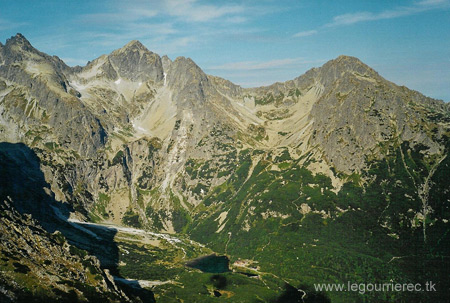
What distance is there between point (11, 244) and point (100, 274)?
1615 inches

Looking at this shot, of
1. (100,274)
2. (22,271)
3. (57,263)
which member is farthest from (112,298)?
(22,271)

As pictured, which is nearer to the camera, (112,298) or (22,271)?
(22,271)

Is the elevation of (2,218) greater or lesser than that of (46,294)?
greater

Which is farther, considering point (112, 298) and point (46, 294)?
point (112, 298)

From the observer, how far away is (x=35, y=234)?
559ft

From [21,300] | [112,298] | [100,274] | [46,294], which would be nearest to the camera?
[21,300]

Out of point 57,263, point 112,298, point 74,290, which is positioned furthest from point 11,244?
point 112,298

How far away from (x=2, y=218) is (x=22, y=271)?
141 ft

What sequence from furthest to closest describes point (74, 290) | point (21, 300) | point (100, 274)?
point (100, 274) < point (74, 290) < point (21, 300)

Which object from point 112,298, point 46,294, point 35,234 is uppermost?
point 35,234

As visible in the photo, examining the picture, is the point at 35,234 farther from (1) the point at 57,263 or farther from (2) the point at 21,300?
(2) the point at 21,300

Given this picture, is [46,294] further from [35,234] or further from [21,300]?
[35,234]

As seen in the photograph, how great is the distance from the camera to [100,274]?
167375 mm

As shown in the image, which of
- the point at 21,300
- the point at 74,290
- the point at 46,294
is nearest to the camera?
the point at 21,300
